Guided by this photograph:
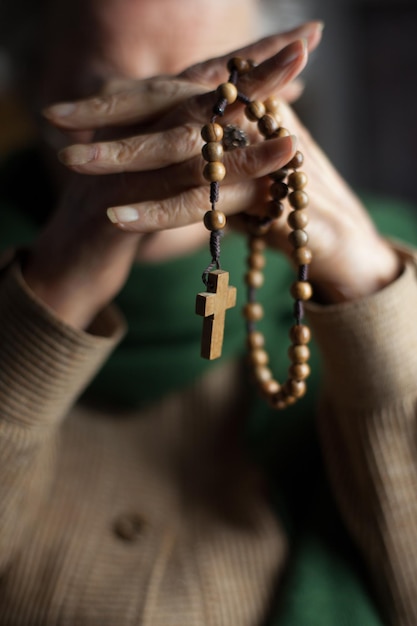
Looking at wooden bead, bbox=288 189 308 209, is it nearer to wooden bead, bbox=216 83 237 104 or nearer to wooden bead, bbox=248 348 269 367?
wooden bead, bbox=216 83 237 104

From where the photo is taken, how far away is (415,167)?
6.17 feet

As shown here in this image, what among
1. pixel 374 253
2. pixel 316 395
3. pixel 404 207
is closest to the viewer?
pixel 374 253

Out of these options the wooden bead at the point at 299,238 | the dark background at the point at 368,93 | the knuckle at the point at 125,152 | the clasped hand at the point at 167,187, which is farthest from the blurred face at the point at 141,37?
the dark background at the point at 368,93

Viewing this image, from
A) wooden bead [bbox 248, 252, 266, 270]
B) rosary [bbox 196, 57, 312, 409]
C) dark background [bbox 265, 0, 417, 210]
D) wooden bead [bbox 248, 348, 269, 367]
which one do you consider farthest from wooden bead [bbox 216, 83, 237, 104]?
dark background [bbox 265, 0, 417, 210]

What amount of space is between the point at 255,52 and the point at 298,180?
16 cm

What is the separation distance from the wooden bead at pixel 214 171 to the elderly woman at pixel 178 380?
4cm

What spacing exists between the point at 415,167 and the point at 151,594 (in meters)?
1.52

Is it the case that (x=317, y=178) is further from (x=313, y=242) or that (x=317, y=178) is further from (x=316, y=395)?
(x=316, y=395)

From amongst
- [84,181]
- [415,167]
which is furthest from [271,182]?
[415,167]

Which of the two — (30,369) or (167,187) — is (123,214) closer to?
(167,187)

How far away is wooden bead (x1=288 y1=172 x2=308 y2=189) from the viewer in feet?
2.00

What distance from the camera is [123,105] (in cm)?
65

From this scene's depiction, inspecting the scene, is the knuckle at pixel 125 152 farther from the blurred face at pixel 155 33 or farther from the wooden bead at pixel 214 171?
the blurred face at pixel 155 33

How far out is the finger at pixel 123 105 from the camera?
2.14 ft
